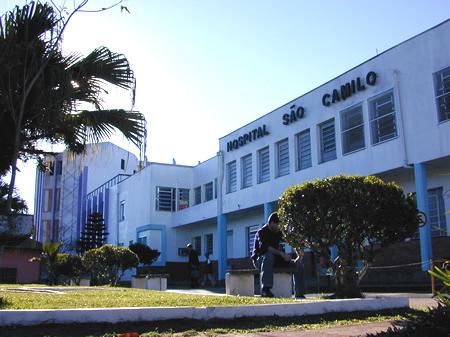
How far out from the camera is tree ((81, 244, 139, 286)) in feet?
63.3

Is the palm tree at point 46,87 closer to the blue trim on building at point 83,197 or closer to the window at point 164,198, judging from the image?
the window at point 164,198

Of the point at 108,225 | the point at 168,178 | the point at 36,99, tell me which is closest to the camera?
the point at 36,99

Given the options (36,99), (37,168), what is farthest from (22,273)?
(36,99)

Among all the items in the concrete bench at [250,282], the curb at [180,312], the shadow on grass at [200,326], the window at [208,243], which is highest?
the window at [208,243]

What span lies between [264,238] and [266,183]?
16.6 meters

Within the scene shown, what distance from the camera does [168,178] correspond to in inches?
1523

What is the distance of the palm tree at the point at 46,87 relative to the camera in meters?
7.07

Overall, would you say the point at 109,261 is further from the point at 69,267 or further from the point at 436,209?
the point at 436,209

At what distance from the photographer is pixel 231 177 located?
31312mm

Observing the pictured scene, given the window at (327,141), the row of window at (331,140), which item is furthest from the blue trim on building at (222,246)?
the window at (327,141)

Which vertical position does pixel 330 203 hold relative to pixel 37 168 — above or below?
below

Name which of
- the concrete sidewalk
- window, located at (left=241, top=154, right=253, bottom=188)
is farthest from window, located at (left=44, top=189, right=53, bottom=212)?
the concrete sidewalk

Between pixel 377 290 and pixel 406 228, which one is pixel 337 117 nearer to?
pixel 377 290

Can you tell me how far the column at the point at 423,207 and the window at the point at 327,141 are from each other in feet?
16.3
